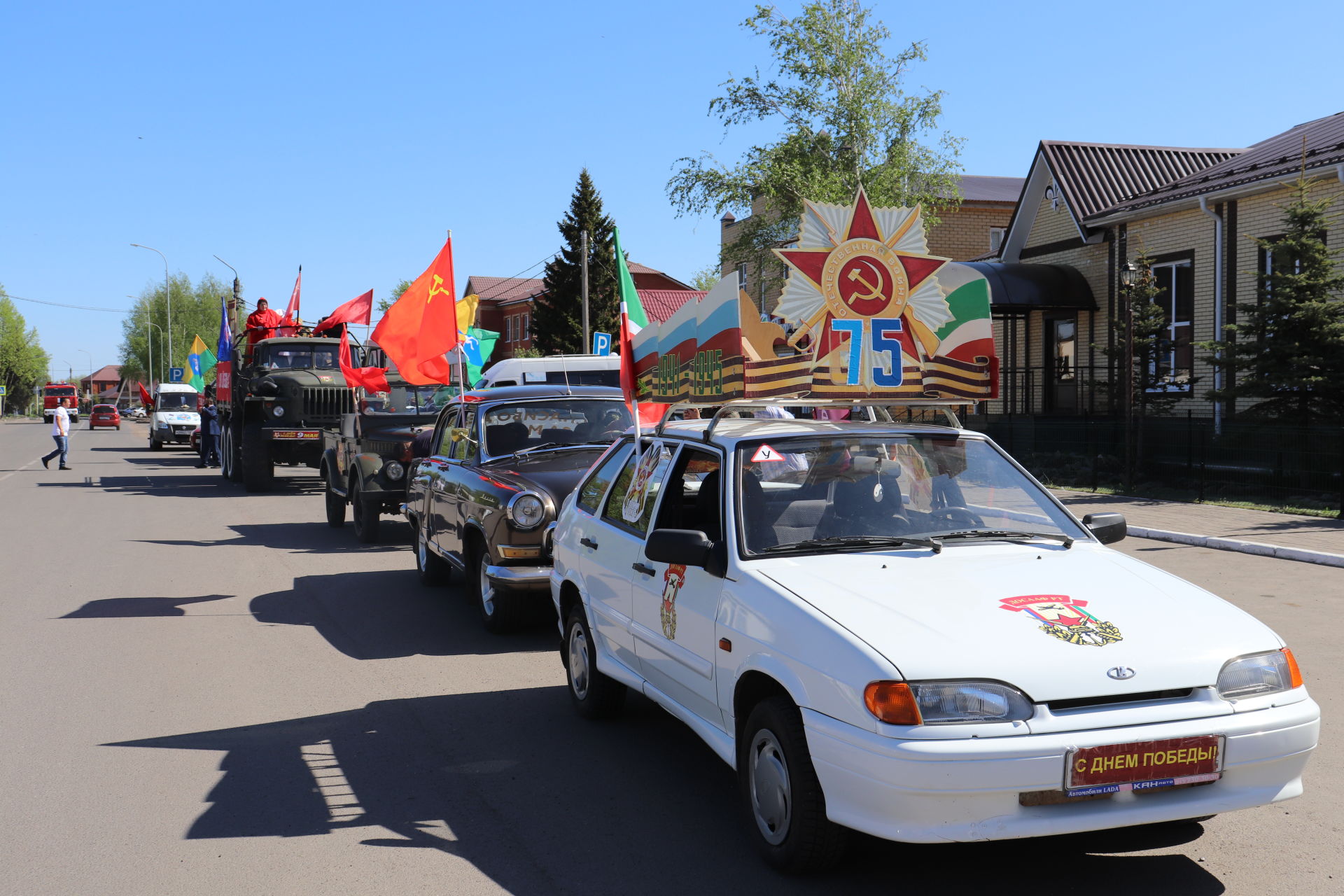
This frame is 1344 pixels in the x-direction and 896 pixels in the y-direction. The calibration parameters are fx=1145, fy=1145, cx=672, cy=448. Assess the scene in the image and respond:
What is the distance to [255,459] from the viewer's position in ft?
71.2

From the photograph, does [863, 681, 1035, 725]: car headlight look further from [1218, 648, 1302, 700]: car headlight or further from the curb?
the curb

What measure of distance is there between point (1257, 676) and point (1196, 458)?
53.9 feet

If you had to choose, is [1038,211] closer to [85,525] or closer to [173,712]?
[85,525]

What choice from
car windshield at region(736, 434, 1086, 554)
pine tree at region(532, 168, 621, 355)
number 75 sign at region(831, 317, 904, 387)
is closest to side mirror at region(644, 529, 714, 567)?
car windshield at region(736, 434, 1086, 554)

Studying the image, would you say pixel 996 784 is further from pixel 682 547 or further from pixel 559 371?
pixel 559 371

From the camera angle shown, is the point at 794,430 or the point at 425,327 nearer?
the point at 794,430

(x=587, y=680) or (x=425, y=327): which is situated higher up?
(x=425, y=327)

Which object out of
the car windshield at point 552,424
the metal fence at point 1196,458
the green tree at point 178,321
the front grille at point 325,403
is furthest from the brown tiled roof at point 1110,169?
the green tree at point 178,321

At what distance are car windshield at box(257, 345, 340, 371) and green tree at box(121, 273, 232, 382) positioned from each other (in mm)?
79772

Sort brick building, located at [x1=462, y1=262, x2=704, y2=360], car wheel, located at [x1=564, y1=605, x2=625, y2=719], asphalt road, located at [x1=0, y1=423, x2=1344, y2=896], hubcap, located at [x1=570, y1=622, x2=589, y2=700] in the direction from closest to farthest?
asphalt road, located at [x1=0, y1=423, x2=1344, y2=896]
car wheel, located at [x1=564, y1=605, x2=625, y2=719]
hubcap, located at [x1=570, y1=622, x2=589, y2=700]
brick building, located at [x1=462, y1=262, x2=704, y2=360]

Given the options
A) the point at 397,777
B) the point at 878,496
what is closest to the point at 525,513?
the point at 397,777

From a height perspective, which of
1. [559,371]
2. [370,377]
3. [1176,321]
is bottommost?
[370,377]

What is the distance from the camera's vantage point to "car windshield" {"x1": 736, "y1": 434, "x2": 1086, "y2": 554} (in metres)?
4.59

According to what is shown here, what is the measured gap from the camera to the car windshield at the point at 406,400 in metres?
16.2
